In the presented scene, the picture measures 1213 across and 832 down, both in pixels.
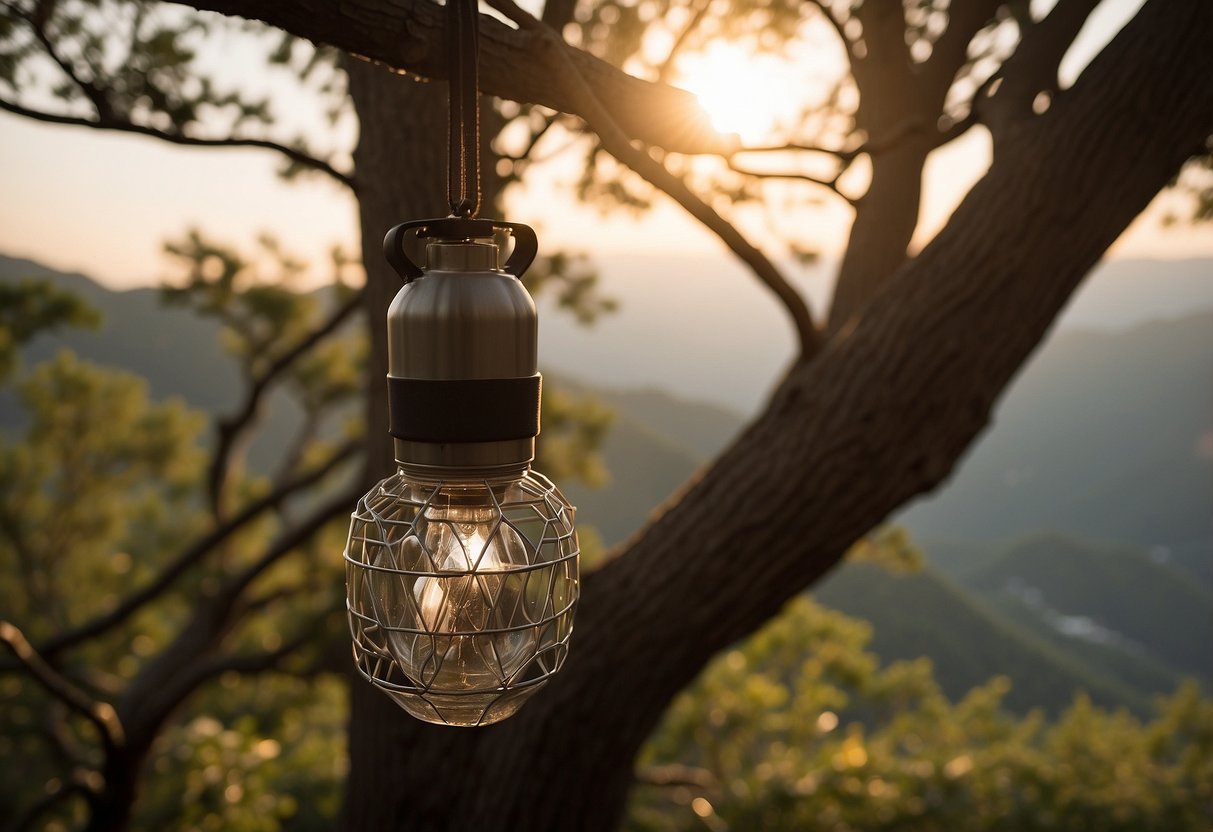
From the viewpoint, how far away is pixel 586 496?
52.9 metres

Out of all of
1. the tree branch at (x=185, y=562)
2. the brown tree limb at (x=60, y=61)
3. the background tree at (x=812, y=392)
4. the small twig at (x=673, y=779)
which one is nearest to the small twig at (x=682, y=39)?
the background tree at (x=812, y=392)

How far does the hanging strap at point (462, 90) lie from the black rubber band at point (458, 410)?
0.68 ft

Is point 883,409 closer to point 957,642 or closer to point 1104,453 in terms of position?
point 957,642

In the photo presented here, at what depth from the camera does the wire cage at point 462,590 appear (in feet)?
2.80

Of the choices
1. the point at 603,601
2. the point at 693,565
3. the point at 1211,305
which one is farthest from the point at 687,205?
the point at 1211,305

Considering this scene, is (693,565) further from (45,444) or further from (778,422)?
(45,444)

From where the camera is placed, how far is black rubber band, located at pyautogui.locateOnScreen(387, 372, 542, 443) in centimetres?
86

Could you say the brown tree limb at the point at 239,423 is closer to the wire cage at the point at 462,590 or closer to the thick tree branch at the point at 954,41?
the thick tree branch at the point at 954,41

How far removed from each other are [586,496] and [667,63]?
49961mm

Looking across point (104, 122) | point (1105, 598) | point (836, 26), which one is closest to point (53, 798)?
point (104, 122)

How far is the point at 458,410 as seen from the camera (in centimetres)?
86

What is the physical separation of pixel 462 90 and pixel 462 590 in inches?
21.0

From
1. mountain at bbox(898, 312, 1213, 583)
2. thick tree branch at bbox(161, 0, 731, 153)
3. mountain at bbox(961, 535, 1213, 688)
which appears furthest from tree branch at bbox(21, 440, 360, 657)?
mountain at bbox(898, 312, 1213, 583)

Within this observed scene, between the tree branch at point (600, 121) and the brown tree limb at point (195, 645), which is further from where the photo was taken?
the brown tree limb at point (195, 645)
